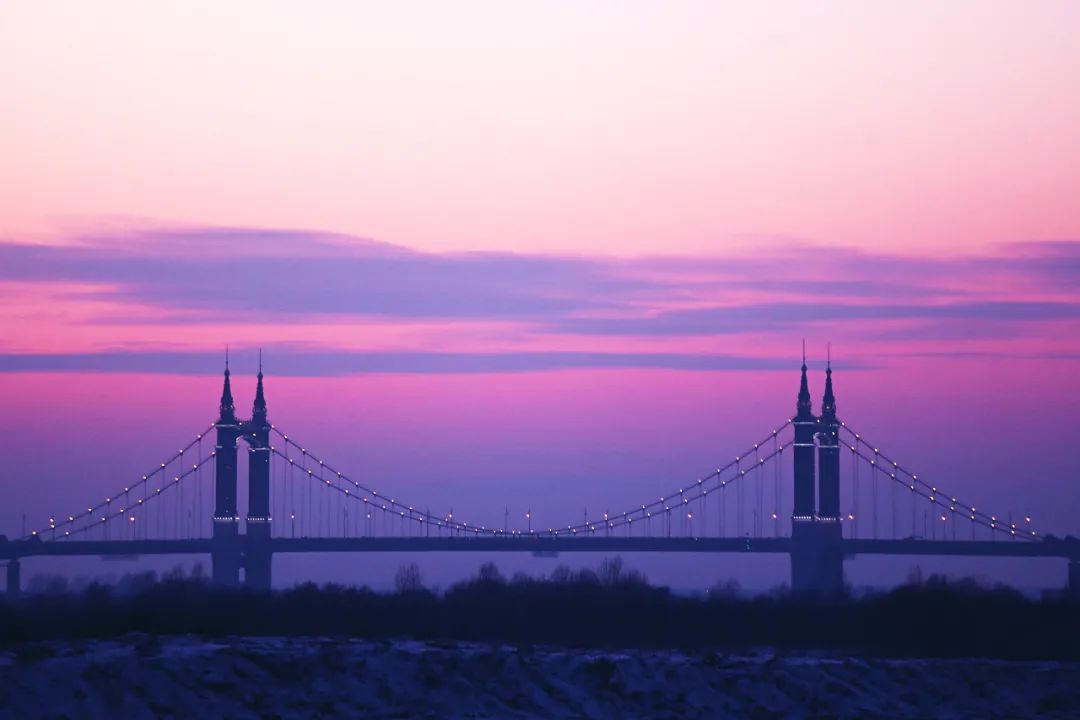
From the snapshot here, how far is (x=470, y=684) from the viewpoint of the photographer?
88.1 ft

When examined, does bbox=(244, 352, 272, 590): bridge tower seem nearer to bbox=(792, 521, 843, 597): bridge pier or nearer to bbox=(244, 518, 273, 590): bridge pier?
bbox=(244, 518, 273, 590): bridge pier

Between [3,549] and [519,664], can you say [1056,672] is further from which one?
[3,549]

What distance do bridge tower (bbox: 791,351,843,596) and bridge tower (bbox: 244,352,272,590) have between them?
3016 cm

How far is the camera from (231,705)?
982 inches

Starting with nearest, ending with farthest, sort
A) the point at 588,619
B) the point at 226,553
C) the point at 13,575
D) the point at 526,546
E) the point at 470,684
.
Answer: the point at 470,684
the point at 588,619
the point at 13,575
the point at 526,546
the point at 226,553

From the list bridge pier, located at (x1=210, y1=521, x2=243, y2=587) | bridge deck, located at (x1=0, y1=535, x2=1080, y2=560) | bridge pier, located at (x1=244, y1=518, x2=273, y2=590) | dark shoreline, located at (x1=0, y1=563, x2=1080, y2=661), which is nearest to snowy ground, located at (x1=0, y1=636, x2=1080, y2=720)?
dark shoreline, located at (x1=0, y1=563, x2=1080, y2=661)

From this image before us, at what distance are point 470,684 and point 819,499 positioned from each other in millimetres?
94415

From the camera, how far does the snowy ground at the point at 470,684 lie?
24.6m

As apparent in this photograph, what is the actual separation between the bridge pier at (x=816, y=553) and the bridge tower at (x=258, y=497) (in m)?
30.1

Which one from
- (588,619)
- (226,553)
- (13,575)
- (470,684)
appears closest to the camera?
(470,684)

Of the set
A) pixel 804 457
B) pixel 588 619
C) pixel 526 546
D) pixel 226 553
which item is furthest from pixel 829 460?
pixel 588 619

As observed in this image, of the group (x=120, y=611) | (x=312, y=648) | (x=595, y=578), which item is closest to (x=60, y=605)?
(x=120, y=611)

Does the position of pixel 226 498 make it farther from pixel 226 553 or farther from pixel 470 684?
pixel 470 684

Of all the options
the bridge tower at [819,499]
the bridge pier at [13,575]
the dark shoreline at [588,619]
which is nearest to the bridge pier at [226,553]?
the bridge pier at [13,575]
